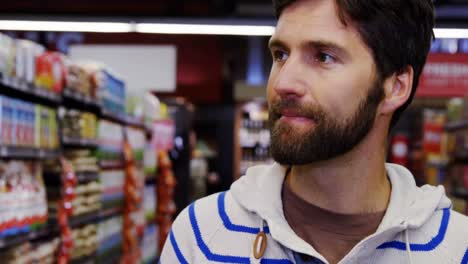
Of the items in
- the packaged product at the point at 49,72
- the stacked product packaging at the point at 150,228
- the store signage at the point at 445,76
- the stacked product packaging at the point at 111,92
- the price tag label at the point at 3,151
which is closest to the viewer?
the price tag label at the point at 3,151

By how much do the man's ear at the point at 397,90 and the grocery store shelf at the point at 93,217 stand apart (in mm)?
3699

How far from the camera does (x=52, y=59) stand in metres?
4.73

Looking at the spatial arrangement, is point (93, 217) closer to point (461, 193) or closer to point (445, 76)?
point (461, 193)

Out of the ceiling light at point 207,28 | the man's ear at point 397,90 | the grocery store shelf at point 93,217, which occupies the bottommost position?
the grocery store shelf at point 93,217

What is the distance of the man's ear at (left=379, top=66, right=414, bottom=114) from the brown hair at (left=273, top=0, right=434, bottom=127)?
0.05ft

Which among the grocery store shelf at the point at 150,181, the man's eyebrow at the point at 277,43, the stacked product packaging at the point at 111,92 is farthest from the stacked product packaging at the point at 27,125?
the grocery store shelf at the point at 150,181

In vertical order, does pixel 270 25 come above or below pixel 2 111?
above

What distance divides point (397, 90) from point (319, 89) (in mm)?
259

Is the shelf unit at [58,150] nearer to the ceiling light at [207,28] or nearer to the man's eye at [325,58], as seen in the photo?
the ceiling light at [207,28]

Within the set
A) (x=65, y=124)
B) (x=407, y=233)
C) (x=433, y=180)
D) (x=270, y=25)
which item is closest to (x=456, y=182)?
(x=433, y=180)

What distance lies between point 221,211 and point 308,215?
21 cm

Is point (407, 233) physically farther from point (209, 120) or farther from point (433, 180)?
point (209, 120)

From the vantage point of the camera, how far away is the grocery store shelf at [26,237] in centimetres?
390

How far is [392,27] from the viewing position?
67.1 inches
